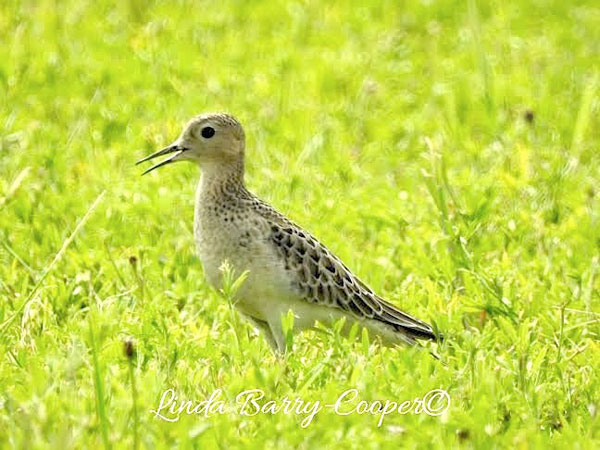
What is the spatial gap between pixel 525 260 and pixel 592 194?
940 mm

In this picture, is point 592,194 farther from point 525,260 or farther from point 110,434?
point 110,434

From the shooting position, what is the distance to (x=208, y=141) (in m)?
7.61

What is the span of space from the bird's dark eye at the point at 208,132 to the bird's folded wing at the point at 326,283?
57 cm

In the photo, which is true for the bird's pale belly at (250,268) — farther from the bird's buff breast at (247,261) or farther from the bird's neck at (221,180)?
the bird's neck at (221,180)

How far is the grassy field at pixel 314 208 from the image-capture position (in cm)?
597

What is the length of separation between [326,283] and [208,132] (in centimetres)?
96

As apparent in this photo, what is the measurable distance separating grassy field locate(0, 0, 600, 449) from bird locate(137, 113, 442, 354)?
0.18 m

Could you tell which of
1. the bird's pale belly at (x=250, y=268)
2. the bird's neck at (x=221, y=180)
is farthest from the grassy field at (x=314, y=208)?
the bird's neck at (x=221, y=180)

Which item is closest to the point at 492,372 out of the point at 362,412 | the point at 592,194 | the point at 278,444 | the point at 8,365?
the point at 362,412

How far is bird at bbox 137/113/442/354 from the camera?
7.13 m

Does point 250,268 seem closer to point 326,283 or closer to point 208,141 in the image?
point 326,283

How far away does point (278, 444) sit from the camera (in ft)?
18.7

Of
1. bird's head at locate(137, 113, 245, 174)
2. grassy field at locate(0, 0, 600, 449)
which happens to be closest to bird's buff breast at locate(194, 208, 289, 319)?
grassy field at locate(0, 0, 600, 449)

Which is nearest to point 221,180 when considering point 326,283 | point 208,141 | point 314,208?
point 208,141
